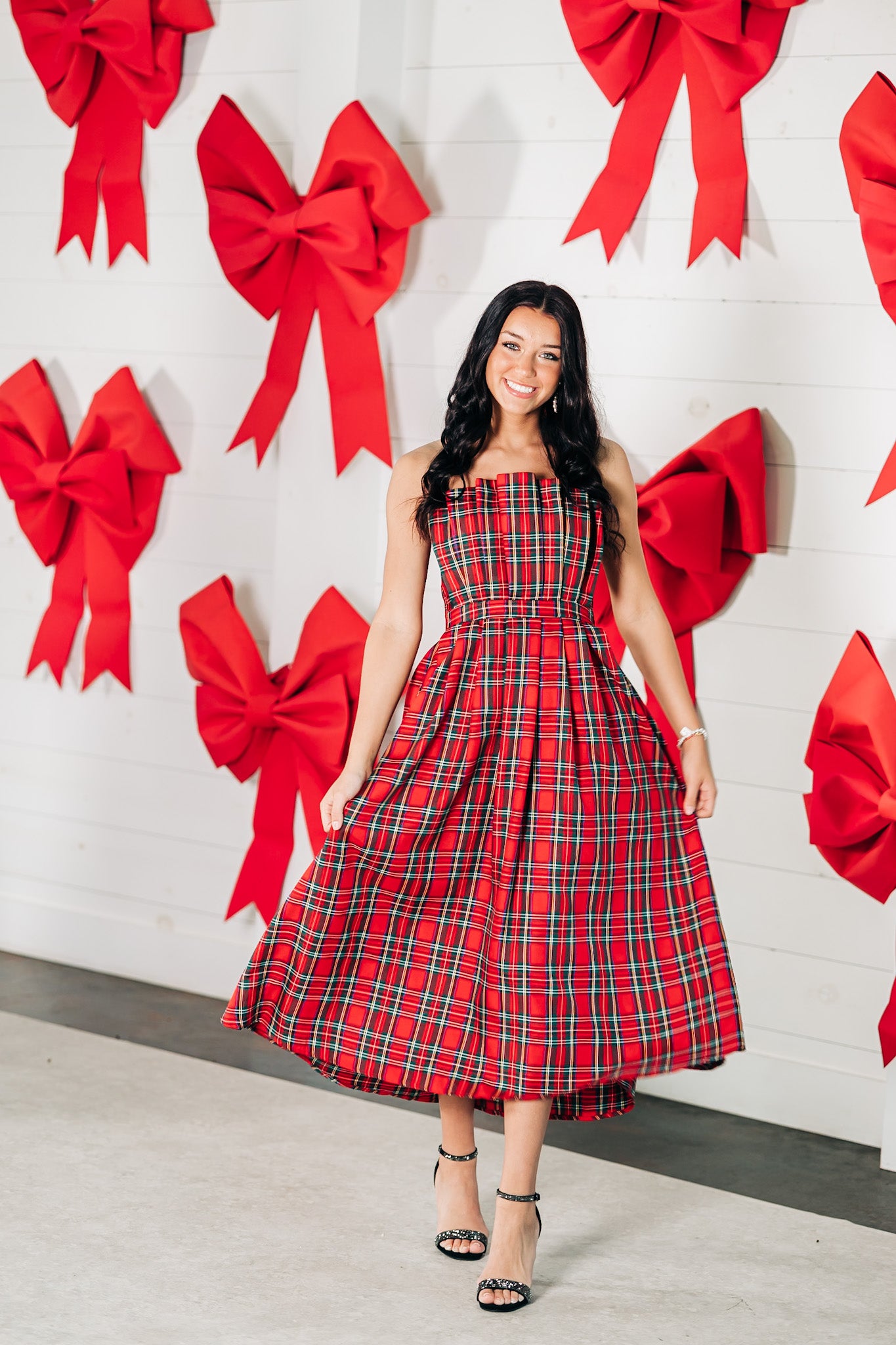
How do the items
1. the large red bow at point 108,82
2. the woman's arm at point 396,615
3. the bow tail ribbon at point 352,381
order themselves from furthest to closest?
the large red bow at point 108,82 < the bow tail ribbon at point 352,381 < the woman's arm at point 396,615

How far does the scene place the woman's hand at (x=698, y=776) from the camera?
Answer: 2.04 metres

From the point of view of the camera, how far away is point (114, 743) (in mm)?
3305

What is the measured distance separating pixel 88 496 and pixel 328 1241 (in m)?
1.80

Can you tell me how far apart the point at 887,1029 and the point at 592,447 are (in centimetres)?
116

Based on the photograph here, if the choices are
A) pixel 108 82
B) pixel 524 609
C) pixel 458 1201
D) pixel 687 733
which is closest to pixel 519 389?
pixel 524 609

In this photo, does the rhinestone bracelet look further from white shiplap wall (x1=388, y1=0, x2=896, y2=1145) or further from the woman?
white shiplap wall (x1=388, y1=0, x2=896, y2=1145)

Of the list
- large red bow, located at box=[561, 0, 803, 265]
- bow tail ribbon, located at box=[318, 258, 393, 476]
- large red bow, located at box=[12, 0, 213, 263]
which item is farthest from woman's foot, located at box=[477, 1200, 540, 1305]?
large red bow, located at box=[12, 0, 213, 263]

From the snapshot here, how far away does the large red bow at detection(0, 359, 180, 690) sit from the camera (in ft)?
10.4

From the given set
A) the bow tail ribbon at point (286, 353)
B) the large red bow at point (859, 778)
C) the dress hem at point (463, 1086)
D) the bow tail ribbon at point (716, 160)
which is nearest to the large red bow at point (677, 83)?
the bow tail ribbon at point (716, 160)

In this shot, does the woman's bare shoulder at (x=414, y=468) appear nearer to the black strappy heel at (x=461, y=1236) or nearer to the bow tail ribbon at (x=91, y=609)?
the black strappy heel at (x=461, y=1236)

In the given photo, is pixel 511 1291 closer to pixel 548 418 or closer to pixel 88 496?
pixel 548 418

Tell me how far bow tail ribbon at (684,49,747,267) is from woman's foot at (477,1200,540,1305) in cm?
168

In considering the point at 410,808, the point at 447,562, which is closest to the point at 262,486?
the point at 447,562

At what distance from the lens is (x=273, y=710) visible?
297 cm
